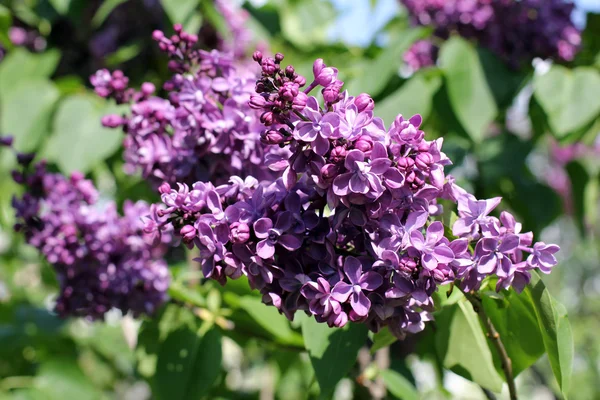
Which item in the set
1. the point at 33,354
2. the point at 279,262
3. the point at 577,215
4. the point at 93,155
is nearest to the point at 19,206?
the point at 93,155

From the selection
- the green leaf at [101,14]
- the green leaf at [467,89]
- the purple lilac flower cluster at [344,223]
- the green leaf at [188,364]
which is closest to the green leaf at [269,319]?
the green leaf at [188,364]

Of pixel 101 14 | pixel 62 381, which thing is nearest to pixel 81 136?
pixel 101 14

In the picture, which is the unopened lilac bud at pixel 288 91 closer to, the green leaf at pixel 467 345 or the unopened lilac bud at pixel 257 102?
the unopened lilac bud at pixel 257 102

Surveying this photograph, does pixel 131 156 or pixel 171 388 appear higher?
pixel 131 156

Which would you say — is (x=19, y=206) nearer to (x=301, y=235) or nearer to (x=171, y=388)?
(x=171, y=388)

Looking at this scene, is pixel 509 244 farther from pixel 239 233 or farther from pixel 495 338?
pixel 239 233
